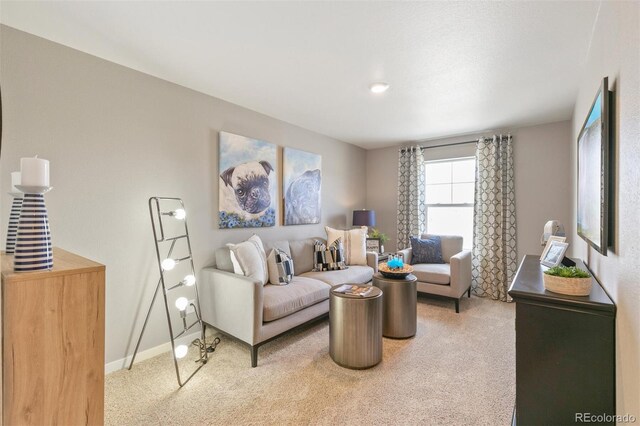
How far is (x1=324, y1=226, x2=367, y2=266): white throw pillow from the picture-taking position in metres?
4.00

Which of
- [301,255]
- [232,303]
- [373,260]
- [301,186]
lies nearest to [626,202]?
[232,303]

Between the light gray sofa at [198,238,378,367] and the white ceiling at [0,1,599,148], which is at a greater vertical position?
the white ceiling at [0,1,599,148]

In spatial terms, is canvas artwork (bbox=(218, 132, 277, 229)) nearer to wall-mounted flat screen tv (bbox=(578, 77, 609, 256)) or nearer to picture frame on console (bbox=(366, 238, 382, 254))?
picture frame on console (bbox=(366, 238, 382, 254))

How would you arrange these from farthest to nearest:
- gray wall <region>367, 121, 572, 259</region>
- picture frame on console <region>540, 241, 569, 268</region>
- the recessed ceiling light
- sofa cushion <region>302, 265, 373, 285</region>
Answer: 1. gray wall <region>367, 121, 572, 259</region>
2. sofa cushion <region>302, 265, 373, 285</region>
3. the recessed ceiling light
4. picture frame on console <region>540, 241, 569, 268</region>

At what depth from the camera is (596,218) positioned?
147 centimetres

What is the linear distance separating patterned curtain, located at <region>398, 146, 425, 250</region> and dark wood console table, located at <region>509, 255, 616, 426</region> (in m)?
3.44

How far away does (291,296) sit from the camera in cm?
268

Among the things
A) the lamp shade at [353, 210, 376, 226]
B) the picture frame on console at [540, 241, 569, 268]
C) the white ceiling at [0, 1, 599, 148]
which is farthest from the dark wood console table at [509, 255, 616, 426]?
the lamp shade at [353, 210, 376, 226]

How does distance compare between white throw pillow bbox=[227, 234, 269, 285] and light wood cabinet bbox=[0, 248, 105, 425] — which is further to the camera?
white throw pillow bbox=[227, 234, 269, 285]

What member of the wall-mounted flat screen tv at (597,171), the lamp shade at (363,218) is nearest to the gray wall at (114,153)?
the lamp shade at (363,218)

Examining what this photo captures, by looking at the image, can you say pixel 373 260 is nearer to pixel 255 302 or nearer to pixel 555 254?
pixel 255 302

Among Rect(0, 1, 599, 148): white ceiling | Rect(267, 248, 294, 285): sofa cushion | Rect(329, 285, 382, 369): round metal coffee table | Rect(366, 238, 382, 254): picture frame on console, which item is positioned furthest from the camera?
Rect(366, 238, 382, 254): picture frame on console

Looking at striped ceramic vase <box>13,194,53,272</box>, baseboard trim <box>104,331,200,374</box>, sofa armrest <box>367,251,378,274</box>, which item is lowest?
baseboard trim <box>104,331,200,374</box>

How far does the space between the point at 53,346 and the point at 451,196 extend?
4.87 m
